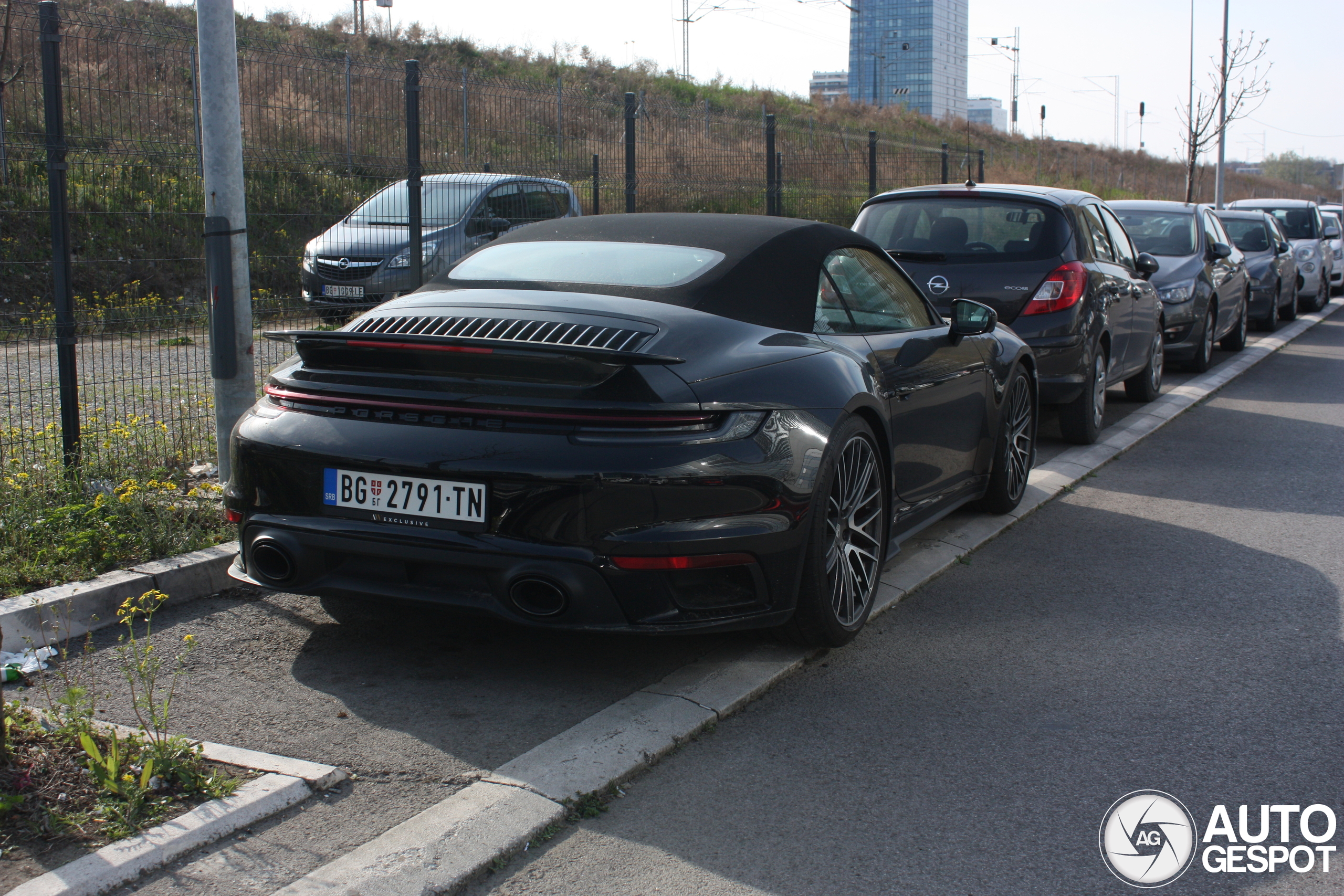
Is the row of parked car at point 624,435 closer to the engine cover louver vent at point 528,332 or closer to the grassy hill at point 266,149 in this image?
the engine cover louver vent at point 528,332

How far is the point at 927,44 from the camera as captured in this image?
8800 cm

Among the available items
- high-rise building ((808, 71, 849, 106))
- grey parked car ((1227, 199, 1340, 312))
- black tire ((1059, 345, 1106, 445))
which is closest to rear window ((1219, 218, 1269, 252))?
grey parked car ((1227, 199, 1340, 312))

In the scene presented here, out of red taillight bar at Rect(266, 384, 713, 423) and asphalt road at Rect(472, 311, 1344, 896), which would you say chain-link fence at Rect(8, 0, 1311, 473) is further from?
asphalt road at Rect(472, 311, 1344, 896)

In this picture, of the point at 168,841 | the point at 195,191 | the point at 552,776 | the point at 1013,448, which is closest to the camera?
the point at 168,841

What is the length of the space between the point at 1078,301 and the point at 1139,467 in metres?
1.17

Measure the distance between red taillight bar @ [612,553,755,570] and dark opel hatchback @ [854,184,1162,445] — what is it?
15.0 feet

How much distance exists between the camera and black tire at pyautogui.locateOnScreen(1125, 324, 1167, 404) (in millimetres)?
10453

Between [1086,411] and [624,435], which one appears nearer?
[624,435]

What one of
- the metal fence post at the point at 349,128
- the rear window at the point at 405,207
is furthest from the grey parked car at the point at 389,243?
the metal fence post at the point at 349,128

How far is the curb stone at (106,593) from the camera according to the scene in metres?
4.17

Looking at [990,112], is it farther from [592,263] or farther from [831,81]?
[592,263]

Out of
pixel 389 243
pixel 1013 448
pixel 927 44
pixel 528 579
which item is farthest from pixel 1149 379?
pixel 927 44

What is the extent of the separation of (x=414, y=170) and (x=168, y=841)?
5658 mm

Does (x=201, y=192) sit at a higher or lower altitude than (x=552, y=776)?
higher
